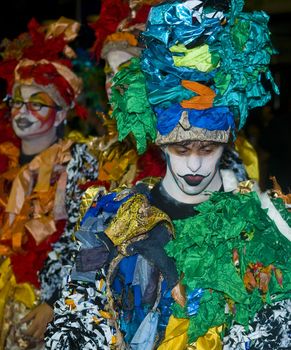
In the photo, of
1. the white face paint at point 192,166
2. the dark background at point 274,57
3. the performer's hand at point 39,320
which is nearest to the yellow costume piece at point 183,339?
the white face paint at point 192,166

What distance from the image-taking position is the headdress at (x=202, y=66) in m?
3.15

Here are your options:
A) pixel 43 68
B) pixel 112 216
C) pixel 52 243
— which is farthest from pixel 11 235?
pixel 112 216

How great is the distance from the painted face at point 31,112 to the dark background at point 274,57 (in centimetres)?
202

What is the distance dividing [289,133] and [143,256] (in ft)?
14.6

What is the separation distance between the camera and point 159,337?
10.3 ft

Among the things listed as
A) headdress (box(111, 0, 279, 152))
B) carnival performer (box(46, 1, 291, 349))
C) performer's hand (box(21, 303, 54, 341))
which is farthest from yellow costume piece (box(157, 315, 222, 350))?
performer's hand (box(21, 303, 54, 341))

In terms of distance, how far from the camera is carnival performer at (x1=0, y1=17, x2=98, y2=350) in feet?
15.4

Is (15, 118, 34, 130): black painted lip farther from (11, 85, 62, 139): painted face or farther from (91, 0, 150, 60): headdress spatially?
(91, 0, 150, 60): headdress

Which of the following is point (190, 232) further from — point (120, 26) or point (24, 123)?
point (24, 123)

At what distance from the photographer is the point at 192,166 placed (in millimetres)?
3225

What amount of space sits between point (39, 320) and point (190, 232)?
57.3 inches

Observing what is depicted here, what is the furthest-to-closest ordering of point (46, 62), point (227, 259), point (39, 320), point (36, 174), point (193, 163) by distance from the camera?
point (46, 62) → point (36, 174) → point (39, 320) → point (193, 163) → point (227, 259)

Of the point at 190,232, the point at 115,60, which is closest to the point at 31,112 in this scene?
the point at 115,60

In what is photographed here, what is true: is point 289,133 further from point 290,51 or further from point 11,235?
point 11,235
